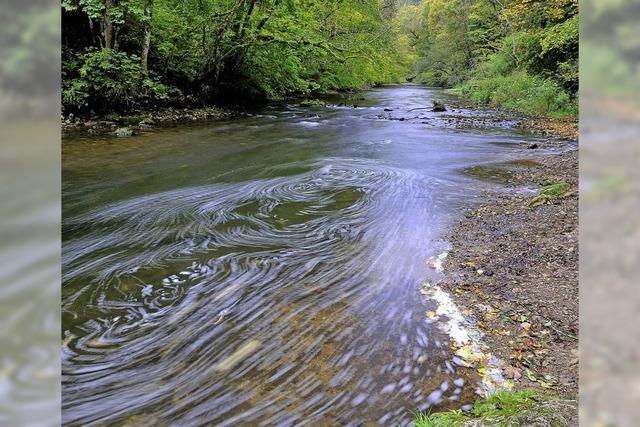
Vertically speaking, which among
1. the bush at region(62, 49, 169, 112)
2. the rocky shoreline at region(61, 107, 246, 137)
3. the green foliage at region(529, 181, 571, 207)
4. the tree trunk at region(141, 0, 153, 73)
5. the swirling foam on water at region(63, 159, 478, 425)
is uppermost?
the tree trunk at region(141, 0, 153, 73)

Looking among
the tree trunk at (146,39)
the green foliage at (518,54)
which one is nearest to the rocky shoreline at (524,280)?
the green foliage at (518,54)

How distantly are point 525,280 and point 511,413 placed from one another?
2131 millimetres

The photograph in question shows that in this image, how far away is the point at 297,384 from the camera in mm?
2797

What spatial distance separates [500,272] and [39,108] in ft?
14.0

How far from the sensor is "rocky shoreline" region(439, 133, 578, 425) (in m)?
2.96

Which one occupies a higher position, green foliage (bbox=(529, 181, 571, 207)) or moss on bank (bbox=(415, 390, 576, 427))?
green foliage (bbox=(529, 181, 571, 207))

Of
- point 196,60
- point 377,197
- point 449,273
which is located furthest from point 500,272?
point 196,60

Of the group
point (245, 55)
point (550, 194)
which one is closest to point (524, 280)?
point (550, 194)

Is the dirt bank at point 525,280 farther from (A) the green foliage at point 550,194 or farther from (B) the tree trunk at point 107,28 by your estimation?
(B) the tree trunk at point 107,28

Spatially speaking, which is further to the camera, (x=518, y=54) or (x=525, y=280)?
(x=518, y=54)

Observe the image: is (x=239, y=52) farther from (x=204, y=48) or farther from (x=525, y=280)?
(x=525, y=280)

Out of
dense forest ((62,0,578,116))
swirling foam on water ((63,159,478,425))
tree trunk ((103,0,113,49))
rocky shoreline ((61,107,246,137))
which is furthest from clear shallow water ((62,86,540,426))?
tree trunk ((103,0,113,49))

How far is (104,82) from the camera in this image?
1237 centimetres

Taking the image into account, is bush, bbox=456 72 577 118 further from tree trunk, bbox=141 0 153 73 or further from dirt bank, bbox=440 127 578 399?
tree trunk, bbox=141 0 153 73
